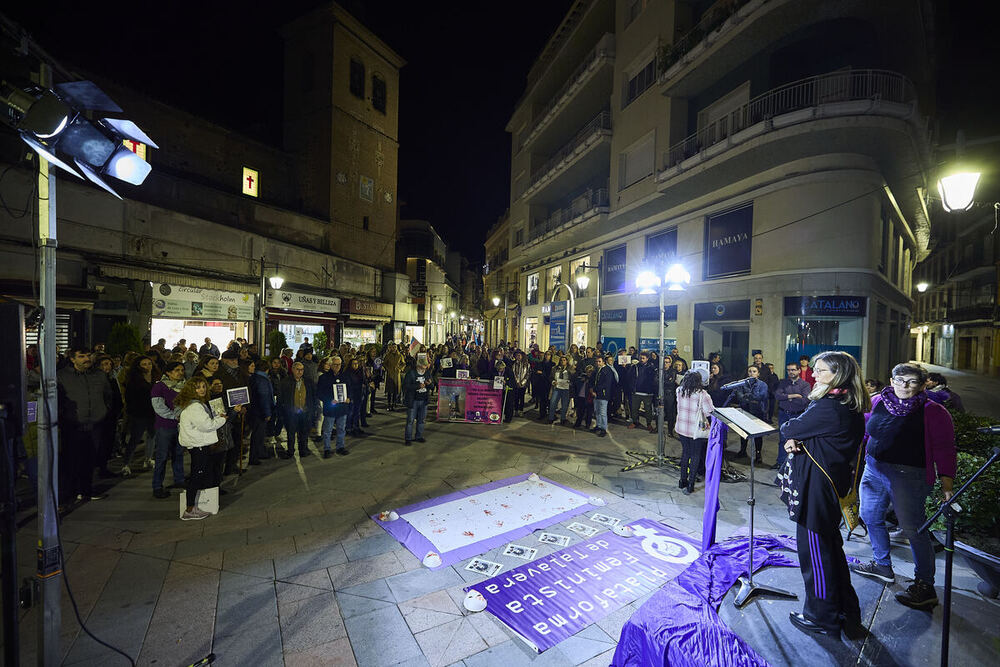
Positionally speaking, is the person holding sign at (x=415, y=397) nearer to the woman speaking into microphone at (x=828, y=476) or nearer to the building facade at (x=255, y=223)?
the woman speaking into microphone at (x=828, y=476)

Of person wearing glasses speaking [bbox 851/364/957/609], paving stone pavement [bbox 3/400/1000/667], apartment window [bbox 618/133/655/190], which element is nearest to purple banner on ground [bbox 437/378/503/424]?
paving stone pavement [bbox 3/400/1000/667]

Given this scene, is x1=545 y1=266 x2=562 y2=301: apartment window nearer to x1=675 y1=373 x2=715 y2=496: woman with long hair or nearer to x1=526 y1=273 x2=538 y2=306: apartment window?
x1=526 y1=273 x2=538 y2=306: apartment window

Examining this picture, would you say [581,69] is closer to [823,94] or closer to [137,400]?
[823,94]

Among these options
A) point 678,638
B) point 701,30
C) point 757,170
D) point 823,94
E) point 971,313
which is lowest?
point 678,638

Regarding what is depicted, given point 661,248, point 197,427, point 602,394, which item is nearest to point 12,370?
point 197,427

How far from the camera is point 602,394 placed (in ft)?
36.0

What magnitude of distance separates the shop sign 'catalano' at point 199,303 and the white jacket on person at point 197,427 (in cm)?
1325

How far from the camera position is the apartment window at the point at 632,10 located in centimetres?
1977

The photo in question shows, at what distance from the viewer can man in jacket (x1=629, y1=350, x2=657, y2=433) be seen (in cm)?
1142

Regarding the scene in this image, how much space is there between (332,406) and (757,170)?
52.4 feet

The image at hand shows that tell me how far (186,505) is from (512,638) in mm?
4953

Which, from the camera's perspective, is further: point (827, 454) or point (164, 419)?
point (164, 419)

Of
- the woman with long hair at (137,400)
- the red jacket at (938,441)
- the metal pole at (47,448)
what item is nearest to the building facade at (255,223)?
the woman with long hair at (137,400)

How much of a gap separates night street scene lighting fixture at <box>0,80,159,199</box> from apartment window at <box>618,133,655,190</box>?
19313mm
